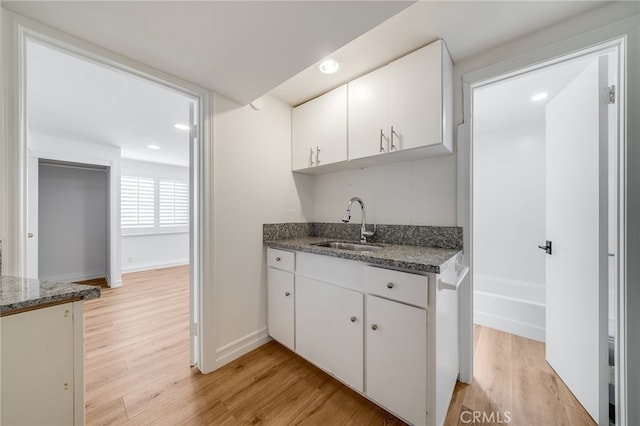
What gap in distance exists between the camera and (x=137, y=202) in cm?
445

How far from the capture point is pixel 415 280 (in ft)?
3.59

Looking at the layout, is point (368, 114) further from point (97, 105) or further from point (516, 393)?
point (97, 105)

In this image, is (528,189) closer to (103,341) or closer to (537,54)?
(537,54)

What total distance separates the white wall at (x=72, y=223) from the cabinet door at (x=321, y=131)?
4091 mm

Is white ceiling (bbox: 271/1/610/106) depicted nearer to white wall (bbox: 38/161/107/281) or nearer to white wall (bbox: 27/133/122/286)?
white wall (bbox: 27/133/122/286)

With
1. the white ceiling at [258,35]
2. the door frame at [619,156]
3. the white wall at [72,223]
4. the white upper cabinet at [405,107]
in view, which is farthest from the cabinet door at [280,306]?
the white wall at [72,223]

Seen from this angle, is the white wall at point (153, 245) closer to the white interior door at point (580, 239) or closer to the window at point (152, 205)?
the window at point (152, 205)

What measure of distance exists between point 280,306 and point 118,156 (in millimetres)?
3785

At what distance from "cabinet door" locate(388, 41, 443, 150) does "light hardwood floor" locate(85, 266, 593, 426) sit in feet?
5.26

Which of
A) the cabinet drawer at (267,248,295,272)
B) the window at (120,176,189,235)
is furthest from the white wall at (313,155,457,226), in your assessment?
the window at (120,176,189,235)

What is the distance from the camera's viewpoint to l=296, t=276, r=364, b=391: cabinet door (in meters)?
1.36

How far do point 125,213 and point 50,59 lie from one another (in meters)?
3.47

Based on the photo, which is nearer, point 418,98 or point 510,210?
point 418,98

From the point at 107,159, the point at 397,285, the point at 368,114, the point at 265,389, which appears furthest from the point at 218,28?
the point at 107,159
